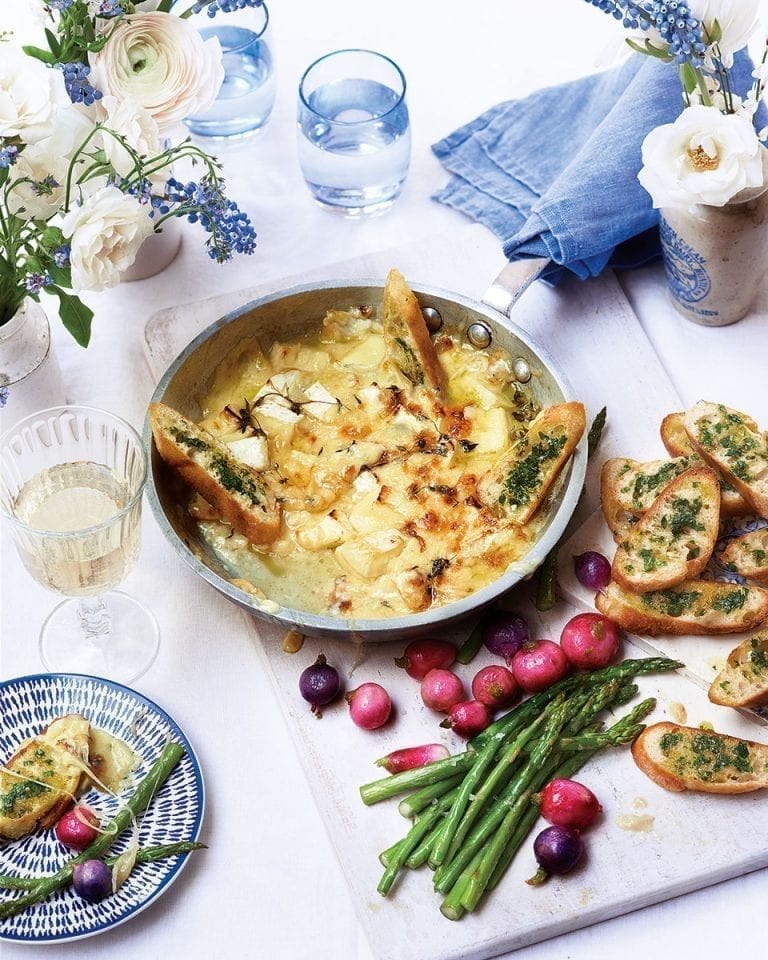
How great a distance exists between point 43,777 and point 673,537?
5.79ft

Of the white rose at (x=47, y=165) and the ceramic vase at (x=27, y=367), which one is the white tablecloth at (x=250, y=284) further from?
the white rose at (x=47, y=165)

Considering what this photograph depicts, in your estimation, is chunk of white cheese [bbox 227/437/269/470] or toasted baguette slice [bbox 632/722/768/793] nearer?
toasted baguette slice [bbox 632/722/768/793]

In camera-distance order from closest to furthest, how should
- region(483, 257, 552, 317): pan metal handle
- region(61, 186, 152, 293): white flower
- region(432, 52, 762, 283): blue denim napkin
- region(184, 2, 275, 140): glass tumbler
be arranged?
region(61, 186, 152, 293): white flower
region(483, 257, 552, 317): pan metal handle
region(432, 52, 762, 283): blue denim napkin
region(184, 2, 275, 140): glass tumbler

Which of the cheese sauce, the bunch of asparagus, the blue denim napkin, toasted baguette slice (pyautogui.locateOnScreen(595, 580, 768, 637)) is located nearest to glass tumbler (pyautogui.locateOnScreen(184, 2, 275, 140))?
the blue denim napkin

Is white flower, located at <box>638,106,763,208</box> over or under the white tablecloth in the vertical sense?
over

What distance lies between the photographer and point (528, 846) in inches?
132

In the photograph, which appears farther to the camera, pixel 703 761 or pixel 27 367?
pixel 27 367

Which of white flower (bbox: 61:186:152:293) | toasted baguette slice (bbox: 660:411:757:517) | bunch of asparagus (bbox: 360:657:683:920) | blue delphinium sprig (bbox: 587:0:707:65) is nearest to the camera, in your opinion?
bunch of asparagus (bbox: 360:657:683:920)

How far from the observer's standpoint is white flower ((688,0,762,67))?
3.58 meters

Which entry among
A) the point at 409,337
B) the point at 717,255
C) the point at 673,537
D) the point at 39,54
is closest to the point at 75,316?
the point at 39,54

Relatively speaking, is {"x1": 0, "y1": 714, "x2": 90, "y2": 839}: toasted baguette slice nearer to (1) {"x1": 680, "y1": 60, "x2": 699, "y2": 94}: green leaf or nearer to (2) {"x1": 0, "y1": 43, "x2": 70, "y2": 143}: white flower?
(2) {"x1": 0, "y1": 43, "x2": 70, "y2": 143}: white flower

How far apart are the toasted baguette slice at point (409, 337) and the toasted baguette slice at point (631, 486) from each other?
58 centimetres

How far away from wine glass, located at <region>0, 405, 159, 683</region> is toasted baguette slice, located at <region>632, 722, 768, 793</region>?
1382 mm

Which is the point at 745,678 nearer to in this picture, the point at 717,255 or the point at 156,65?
the point at 717,255
